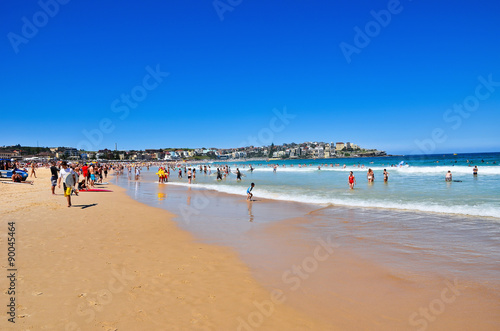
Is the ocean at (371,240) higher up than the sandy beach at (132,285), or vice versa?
the sandy beach at (132,285)

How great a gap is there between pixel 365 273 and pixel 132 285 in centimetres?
419

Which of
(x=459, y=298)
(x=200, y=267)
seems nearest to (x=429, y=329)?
(x=459, y=298)

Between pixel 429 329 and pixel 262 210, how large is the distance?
10.2m

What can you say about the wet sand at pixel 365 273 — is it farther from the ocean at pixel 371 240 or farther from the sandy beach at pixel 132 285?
the sandy beach at pixel 132 285

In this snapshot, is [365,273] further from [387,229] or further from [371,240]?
[387,229]

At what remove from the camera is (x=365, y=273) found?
5.96m

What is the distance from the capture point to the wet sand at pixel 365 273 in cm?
431

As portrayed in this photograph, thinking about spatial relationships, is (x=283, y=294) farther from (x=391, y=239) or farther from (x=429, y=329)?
(x=391, y=239)

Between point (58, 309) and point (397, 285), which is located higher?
point (58, 309)

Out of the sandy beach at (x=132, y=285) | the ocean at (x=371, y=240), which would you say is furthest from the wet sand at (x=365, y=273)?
the sandy beach at (x=132, y=285)

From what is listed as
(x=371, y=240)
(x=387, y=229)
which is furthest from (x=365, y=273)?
A: (x=387, y=229)

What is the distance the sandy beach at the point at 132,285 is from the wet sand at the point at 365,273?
0.51 metres

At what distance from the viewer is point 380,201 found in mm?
16203

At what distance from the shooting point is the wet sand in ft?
14.1
